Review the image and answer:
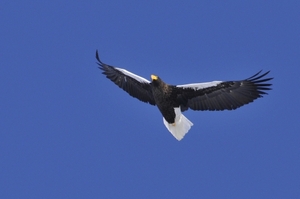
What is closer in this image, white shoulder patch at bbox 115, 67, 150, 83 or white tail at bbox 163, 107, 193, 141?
white tail at bbox 163, 107, 193, 141

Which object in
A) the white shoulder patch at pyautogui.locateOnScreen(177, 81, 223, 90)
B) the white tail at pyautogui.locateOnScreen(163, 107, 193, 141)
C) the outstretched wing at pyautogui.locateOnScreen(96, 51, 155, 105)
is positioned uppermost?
the outstretched wing at pyautogui.locateOnScreen(96, 51, 155, 105)

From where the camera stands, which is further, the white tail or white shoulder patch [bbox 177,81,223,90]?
the white tail

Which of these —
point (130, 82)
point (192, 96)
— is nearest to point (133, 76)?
point (130, 82)

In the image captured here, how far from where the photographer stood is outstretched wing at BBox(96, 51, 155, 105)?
700 inches

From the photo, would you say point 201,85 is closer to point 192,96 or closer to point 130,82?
point 192,96

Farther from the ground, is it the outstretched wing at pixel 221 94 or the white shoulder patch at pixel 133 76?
the white shoulder patch at pixel 133 76

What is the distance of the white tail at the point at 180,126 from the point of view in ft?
57.5

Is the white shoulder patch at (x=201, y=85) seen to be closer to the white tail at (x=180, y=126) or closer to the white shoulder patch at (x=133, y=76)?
the white tail at (x=180, y=126)

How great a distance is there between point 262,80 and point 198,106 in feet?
4.69

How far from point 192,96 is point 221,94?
573mm

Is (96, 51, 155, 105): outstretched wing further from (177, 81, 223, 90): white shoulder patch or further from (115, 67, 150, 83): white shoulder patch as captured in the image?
(177, 81, 223, 90): white shoulder patch

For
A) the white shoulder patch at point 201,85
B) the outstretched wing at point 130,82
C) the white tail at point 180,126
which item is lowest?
the white tail at point 180,126

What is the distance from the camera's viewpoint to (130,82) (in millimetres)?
18109

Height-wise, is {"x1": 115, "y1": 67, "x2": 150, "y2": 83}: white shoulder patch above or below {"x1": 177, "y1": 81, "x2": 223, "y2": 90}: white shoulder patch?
above
